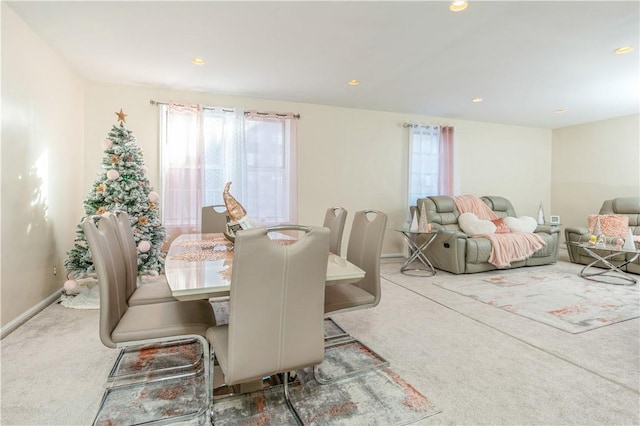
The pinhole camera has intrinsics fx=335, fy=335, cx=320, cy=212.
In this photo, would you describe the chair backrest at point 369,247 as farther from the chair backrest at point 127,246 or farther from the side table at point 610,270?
the side table at point 610,270

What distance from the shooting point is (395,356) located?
7.22 ft

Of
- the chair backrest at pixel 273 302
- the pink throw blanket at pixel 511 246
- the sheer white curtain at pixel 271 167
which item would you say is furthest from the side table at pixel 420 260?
the chair backrest at pixel 273 302

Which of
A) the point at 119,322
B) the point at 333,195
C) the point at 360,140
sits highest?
the point at 360,140

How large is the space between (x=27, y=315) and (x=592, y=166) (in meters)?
8.37

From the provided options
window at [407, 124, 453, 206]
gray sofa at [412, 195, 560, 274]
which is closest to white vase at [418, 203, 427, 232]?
gray sofa at [412, 195, 560, 274]

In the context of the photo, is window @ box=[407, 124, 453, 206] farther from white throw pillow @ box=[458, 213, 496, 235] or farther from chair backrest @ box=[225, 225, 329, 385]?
chair backrest @ box=[225, 225, 329, 385]

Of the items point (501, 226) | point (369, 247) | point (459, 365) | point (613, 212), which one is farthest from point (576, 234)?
point (369, 247)

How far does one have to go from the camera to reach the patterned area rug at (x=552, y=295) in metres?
2.92

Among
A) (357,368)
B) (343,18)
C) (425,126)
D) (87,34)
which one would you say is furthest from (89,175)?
(425,126)

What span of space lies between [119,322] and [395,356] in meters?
1.63

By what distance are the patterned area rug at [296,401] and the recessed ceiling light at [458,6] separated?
98.5 inches

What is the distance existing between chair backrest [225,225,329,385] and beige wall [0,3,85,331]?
7.83ft

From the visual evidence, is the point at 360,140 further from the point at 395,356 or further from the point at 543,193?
the point at 543,193

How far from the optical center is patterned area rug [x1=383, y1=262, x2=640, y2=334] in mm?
2920
